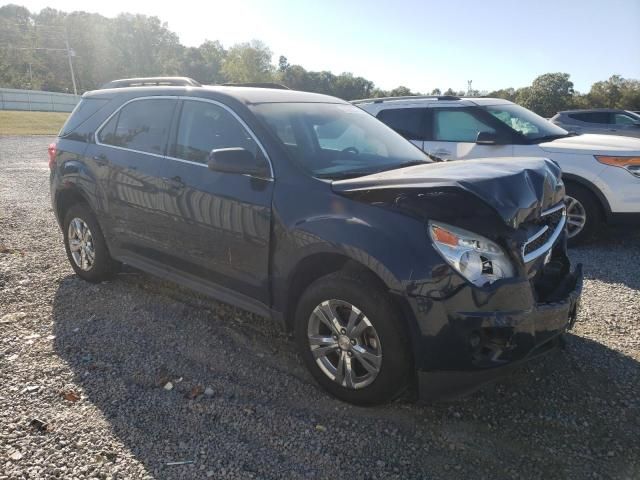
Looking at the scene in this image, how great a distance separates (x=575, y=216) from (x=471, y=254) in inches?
176

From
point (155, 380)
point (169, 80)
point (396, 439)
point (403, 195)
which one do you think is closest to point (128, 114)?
point (169, 80)

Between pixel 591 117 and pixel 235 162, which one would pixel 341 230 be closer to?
pixel 235 162

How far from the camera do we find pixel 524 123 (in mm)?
6996

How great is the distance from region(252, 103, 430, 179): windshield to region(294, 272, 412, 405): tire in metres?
0.79

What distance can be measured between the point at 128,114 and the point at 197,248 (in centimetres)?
161

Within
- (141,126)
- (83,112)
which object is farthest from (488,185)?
(83,112)

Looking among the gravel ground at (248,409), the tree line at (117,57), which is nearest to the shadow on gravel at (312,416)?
the gravel ground at (248,409)

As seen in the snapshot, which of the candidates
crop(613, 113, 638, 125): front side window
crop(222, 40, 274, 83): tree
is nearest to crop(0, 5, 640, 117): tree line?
crop(222, 40, 274, 83): tree

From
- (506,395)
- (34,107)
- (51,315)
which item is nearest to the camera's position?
(506,395)

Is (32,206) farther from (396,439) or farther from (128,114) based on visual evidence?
(396,439)

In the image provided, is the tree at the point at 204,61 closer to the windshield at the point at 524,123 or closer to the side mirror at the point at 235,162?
the windshield at the point at 524,123

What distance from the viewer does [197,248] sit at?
12.5 feet

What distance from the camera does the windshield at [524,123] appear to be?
682 centimetres

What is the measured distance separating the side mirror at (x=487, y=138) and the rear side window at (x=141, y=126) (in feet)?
13.4
